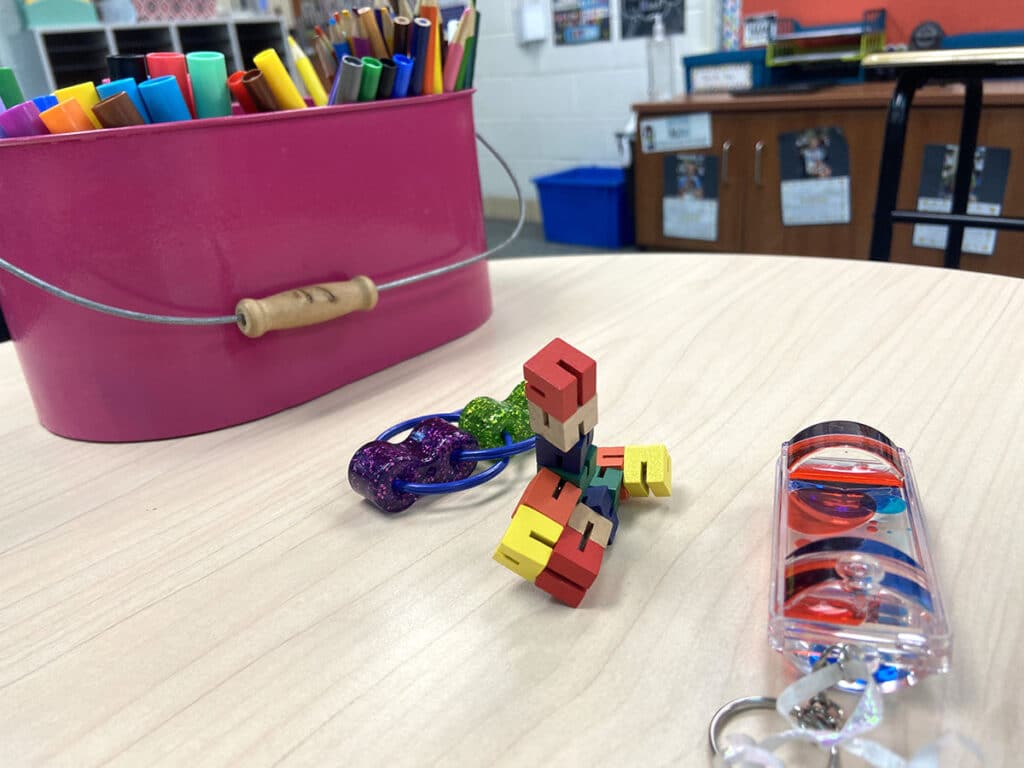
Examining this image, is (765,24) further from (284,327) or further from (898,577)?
(898,577)

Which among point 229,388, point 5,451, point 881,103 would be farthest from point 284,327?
point 881,103

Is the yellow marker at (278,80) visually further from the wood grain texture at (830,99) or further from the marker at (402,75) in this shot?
the wood grain texture at (830,99)

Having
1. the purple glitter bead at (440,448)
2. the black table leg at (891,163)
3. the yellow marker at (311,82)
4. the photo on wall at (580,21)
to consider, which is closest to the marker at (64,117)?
the yellow marker at (311,82)

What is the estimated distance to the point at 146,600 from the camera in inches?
12.9

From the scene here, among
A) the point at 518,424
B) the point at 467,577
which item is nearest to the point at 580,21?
the point at 518,424

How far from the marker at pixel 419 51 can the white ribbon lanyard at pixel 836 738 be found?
0.43m

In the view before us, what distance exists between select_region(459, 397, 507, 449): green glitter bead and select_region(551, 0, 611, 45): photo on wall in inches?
Result: 90.6

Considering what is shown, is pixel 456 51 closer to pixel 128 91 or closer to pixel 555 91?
pixel 128 91

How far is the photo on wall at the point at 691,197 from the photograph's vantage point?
2061mm

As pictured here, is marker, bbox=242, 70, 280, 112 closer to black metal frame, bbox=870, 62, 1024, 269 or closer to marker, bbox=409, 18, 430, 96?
marker, bbox=409, 18, 430, 96

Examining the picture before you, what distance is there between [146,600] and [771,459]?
29 cm

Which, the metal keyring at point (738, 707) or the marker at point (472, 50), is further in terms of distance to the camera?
the marker at point (472, 50)

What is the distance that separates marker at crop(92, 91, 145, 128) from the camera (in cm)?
41

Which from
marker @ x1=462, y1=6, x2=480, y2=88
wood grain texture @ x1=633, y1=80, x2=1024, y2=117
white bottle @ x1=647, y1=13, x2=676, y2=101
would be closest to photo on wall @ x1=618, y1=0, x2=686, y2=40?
white bottle @ x1=647, y1=13, x2=676, y2=101
